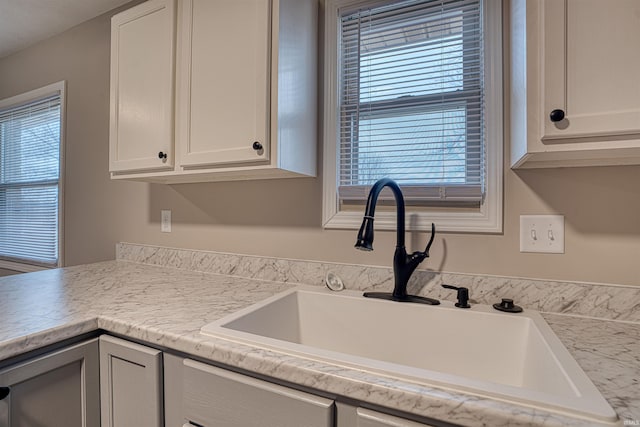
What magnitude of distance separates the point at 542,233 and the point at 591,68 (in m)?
0.53

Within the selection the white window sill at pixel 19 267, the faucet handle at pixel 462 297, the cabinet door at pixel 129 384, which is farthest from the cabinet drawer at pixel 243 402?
the white window sill at pixel 19 267

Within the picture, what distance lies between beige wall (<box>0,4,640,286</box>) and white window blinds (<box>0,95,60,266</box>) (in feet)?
0.70

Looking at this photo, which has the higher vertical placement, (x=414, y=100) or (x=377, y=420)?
(x=414, y=100)

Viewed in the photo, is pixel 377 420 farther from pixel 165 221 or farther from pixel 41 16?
pixel 41 16

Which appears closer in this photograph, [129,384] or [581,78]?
[581,78]

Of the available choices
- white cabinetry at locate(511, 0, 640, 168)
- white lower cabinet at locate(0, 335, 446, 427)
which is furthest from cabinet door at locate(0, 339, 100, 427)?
white cabinetry at locate(511, 0, 640, 168)

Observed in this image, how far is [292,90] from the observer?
4.09ft

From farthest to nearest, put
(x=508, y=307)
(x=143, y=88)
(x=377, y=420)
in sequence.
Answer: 1. (x=143, y=88)
2. (x=508, y=307)
3. (x=377, y=420)

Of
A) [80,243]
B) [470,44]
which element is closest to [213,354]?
[470,44]

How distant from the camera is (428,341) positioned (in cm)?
105

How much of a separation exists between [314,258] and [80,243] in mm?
1848

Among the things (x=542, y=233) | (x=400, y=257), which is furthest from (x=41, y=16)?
(x=542, y=233)

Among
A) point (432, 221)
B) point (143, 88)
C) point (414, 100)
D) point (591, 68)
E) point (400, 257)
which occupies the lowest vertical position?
point (400, 257)

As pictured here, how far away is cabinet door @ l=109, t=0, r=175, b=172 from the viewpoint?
141 centimetres
